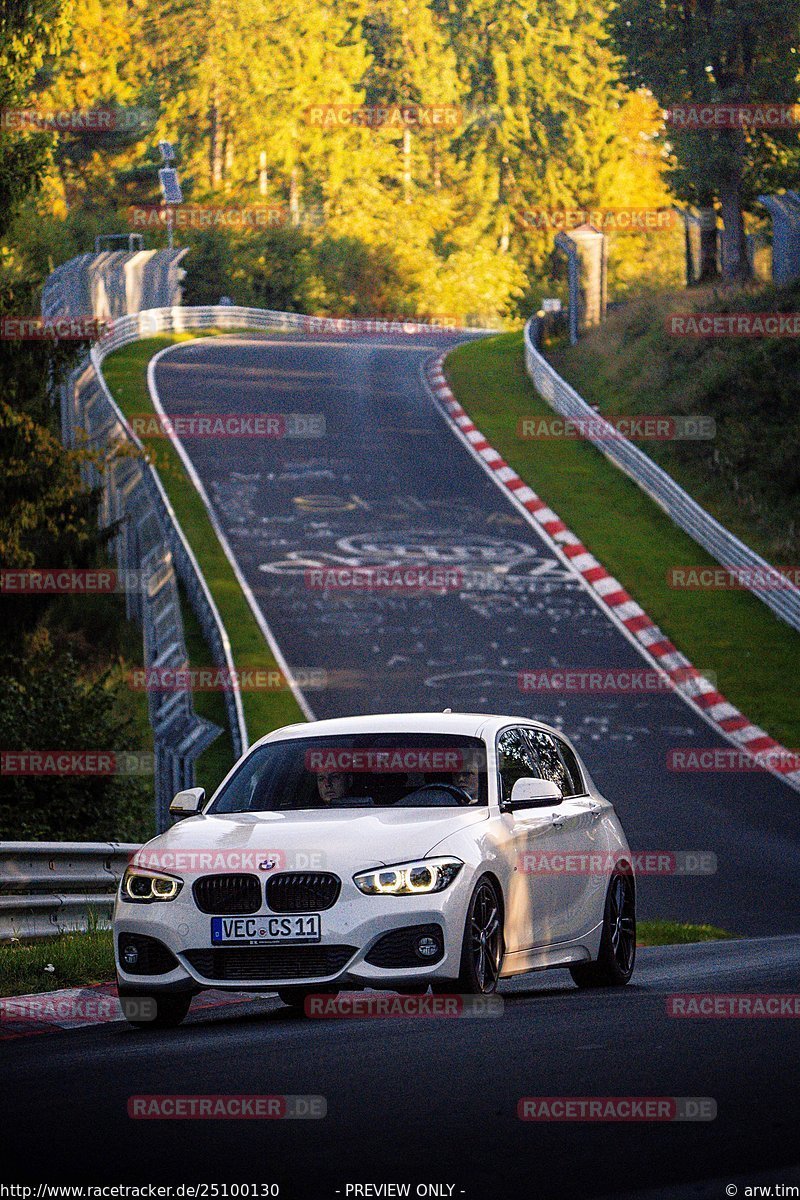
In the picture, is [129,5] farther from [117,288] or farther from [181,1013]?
[181,1013]

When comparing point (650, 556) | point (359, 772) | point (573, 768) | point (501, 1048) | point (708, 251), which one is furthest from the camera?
point (708, 251)

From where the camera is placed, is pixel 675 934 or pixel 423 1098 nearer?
pixel 423 1098

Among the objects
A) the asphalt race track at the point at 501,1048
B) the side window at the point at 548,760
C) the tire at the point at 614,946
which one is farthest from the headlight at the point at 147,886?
the tire at the point at 614,946

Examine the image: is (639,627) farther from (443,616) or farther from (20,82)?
(20,82)

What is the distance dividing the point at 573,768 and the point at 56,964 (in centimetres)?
331

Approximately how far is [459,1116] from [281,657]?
71.2 feet

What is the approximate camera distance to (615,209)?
12975cm

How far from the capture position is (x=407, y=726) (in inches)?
420

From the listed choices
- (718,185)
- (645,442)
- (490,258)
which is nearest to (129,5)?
(490,258)

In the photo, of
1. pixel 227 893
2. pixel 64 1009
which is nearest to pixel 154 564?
pixel 64 1009

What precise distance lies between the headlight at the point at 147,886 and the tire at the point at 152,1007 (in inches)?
18.6

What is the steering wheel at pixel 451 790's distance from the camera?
10180mm

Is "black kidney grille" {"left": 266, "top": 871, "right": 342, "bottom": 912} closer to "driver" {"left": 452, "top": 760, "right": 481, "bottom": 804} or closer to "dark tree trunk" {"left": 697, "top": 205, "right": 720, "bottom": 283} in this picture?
"driver" {"left": 452, "top": 760, "right": 481, "bottom": 804}

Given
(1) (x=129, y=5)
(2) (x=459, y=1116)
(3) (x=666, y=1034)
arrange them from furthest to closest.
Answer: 1. (1) (x=129, y=5)
2. (3) (x=666, y=1034)
3. (2) (x=459, y=1116)
